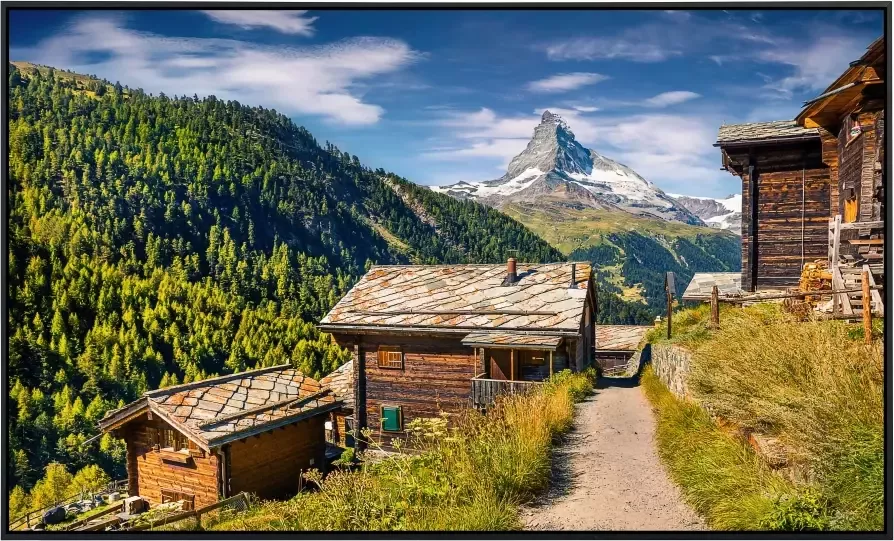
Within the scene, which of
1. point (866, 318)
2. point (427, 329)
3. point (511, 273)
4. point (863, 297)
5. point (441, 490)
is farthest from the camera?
point (511, 273)

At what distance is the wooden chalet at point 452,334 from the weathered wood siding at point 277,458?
1560mm

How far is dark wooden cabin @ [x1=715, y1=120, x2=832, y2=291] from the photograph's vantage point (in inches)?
680

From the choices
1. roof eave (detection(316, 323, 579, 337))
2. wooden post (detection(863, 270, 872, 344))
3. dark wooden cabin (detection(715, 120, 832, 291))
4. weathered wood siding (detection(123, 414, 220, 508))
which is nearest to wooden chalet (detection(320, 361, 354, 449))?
roof eave (detection(316, 323, 579, 337))

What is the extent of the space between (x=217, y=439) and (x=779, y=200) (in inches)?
677

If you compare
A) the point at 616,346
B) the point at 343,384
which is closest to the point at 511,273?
the point at 343,384

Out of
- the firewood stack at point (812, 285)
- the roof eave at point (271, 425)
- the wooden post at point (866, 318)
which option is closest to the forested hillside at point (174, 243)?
the roof eave at point (271, 425)

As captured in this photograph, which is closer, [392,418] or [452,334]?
[452,334]

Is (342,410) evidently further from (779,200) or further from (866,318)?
(866,318)

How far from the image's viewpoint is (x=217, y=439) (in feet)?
51.5

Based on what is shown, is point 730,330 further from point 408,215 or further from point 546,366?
point 408,215

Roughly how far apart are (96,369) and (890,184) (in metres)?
82.6

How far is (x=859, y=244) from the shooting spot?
11188mm

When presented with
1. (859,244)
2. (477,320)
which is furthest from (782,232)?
(477,320)

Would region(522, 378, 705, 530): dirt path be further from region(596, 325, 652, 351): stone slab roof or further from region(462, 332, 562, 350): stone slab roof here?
region(596, 325, 652, 351): stone slab roof
